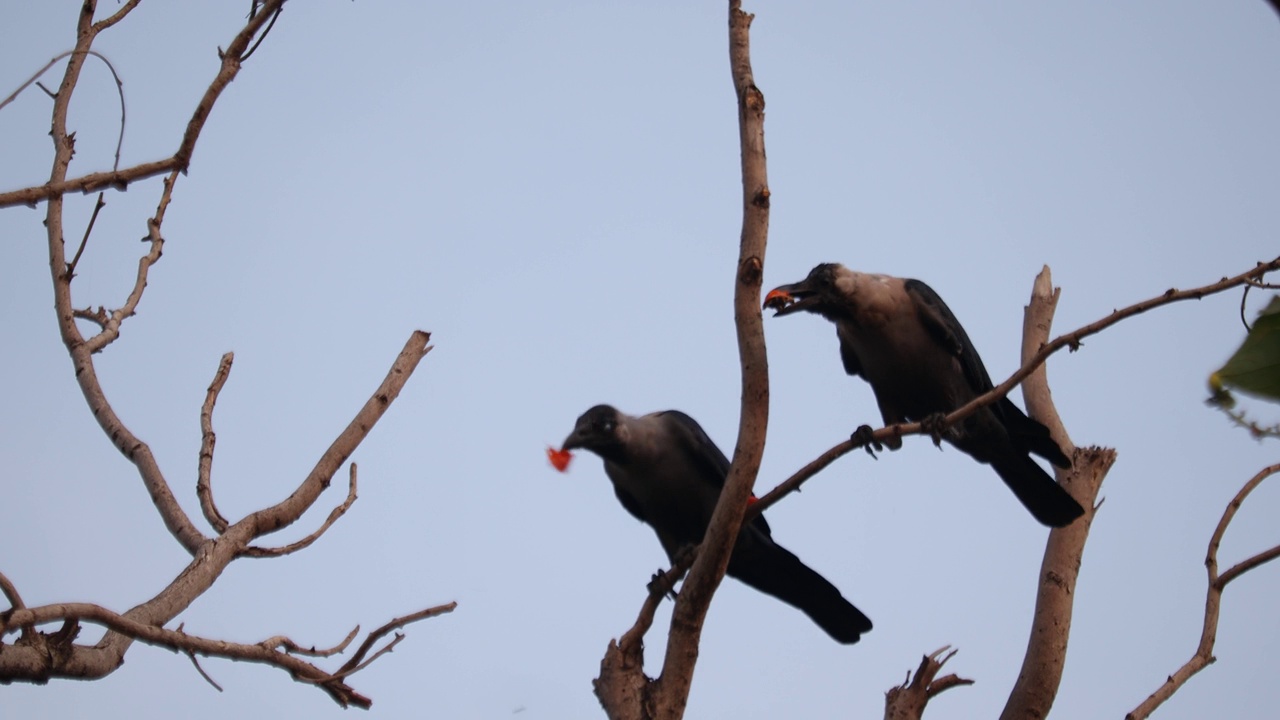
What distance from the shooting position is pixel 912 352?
256 inches

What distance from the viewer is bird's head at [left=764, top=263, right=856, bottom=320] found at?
6.61 metres

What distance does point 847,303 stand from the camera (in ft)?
21.7

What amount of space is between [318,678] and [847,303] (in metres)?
4.01

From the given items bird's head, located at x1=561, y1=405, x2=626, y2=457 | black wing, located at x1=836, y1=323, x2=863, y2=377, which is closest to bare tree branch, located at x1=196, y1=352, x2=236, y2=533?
bird's head, located at x1=561, y1=405, x2=626, y2=457

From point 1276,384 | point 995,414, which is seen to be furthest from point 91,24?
point 995,414

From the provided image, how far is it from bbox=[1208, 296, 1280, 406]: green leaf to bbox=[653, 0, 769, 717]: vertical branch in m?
2.53

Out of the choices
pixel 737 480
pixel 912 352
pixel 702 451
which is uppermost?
pixel 912 352

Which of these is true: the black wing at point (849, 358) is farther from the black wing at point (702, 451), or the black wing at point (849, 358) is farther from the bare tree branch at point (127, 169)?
the bare tree branch at point (127, 169)

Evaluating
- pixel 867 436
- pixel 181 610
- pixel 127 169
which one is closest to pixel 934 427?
pixel 867 436

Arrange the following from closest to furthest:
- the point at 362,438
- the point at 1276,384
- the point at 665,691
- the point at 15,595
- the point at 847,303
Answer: the point at 1276,384, the point at 15,595, the point at 665,691, the point at 362,438, the point at 847,303

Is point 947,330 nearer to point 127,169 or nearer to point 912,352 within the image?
point 912,352

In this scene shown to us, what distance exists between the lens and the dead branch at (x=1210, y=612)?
434 centimetres

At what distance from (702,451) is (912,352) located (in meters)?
1.36

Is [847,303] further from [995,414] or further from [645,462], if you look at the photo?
[645,462]
